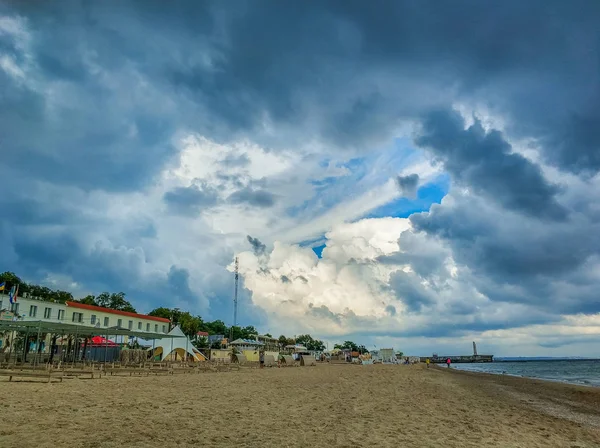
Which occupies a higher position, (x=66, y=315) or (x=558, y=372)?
(x=66, y=315)

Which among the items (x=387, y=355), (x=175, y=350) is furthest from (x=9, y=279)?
(x=387, y=355)

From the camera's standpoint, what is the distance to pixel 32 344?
170ft

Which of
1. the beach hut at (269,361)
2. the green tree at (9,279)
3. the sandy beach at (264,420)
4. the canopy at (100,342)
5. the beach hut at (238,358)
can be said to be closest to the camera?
the sandy beach at (264,420)

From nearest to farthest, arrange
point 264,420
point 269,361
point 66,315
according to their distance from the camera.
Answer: point 264,420 < point 269,361 < point 66,315

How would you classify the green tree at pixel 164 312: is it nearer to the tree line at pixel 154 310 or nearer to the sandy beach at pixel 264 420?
the tree line at pixel 154 310

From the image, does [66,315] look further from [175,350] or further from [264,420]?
[264,420]

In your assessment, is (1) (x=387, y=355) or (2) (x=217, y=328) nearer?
(1) (x=387, y=355)

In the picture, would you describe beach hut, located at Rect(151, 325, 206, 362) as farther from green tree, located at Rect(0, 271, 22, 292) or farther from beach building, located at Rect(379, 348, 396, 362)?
beach building, located at Rect(379, 348, 396, 362)

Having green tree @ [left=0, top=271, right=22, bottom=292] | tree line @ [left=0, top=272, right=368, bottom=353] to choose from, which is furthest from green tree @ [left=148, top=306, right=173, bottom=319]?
green tree @ [left=0, top=271, right=22, bottom=292]

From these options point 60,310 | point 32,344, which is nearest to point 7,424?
point 32,344

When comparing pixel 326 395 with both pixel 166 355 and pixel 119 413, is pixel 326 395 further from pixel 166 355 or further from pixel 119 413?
pixel 166 355

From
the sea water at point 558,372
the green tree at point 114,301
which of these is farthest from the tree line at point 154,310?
the sea water at point 558,372

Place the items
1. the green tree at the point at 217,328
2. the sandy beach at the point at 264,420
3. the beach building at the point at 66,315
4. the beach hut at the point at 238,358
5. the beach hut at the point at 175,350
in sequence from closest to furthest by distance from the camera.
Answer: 1. the sandy beach at the point at 264,420
2. the beach hut at the point at 175,350
3. the beach hut at the point at 238,358
4. the beach building at the point at 66,315
5. the green tree at the point at 217,328

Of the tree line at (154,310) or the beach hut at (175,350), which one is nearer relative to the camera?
the beach hut at (175,350)
